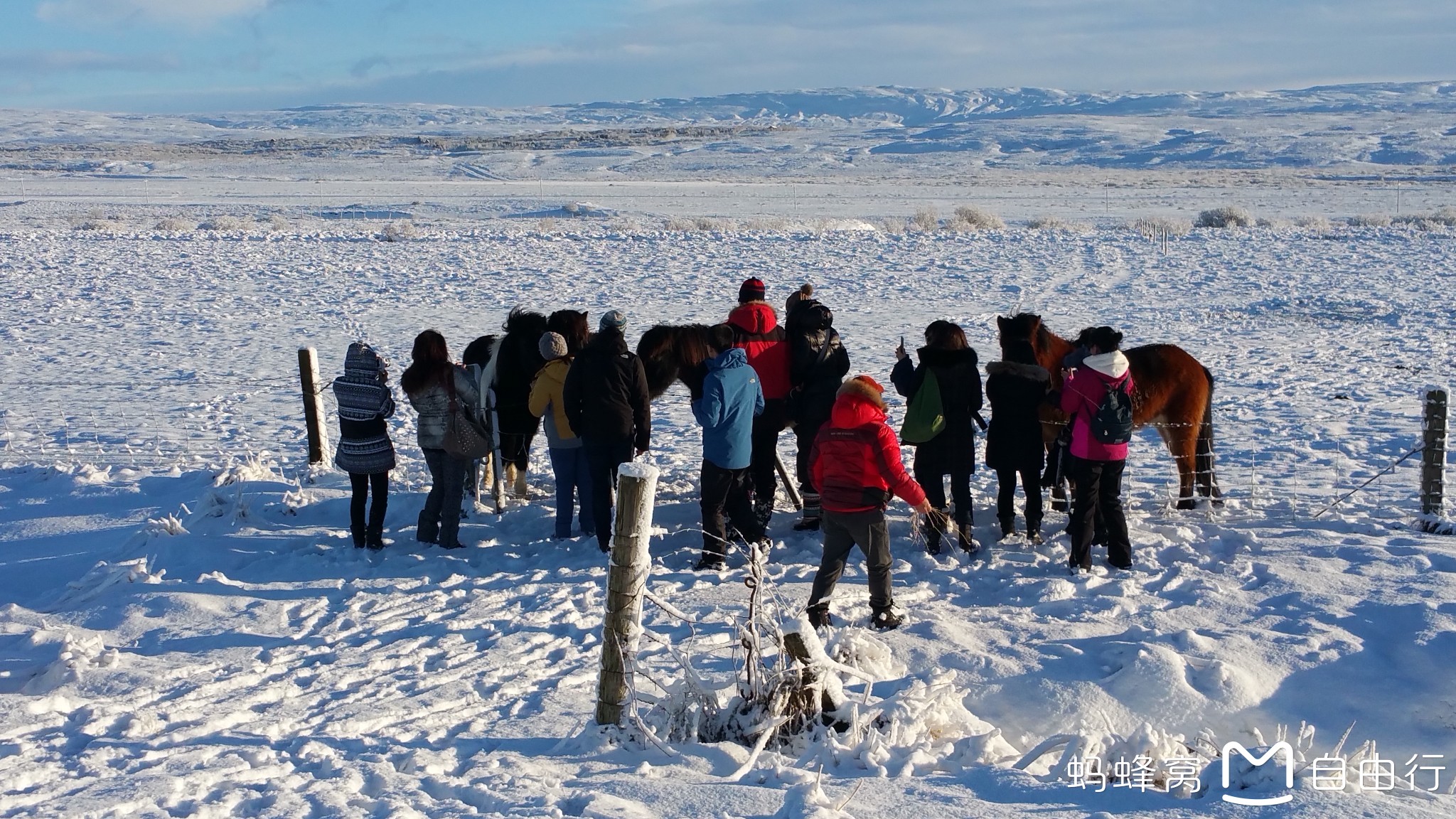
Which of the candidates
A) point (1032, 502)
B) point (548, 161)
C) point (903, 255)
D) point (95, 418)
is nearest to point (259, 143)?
point (548, 161)

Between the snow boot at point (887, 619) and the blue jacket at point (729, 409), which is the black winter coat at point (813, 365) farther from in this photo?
the snow boot at point (887, 619)

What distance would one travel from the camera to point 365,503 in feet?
23.6

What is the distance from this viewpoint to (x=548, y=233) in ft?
84.2

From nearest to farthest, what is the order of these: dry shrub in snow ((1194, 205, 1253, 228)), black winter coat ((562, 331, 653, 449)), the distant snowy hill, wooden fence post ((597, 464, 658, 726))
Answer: wooden fence post ((597, 464, 658, 726)) → black winter coat ((562, 331, 653, 449)) → dry shrub in snow ((1194, 205, 1253, 228)) → the distant snowy hill

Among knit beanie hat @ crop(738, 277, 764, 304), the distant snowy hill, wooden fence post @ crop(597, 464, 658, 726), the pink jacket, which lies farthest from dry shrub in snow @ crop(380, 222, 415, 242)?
the distant snowy hill

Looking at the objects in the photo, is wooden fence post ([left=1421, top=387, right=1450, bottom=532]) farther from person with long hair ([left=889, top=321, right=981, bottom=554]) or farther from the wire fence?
person with long hair ([left=889, top=321, right=981, bottom=554])

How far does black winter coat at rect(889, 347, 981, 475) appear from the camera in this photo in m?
6.68

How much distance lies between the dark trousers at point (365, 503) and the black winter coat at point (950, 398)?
325 centimetres

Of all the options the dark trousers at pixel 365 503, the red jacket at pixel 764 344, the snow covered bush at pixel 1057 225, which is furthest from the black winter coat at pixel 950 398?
the snow covered bush at pixel 1057 225

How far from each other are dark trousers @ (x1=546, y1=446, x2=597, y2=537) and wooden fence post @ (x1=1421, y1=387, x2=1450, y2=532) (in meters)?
5.18

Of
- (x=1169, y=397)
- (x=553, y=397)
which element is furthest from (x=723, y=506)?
(x=1169, y=397)

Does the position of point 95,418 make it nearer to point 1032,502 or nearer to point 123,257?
point 1032,502

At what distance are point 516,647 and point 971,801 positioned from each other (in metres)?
2.62

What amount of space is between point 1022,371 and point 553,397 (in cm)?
288
